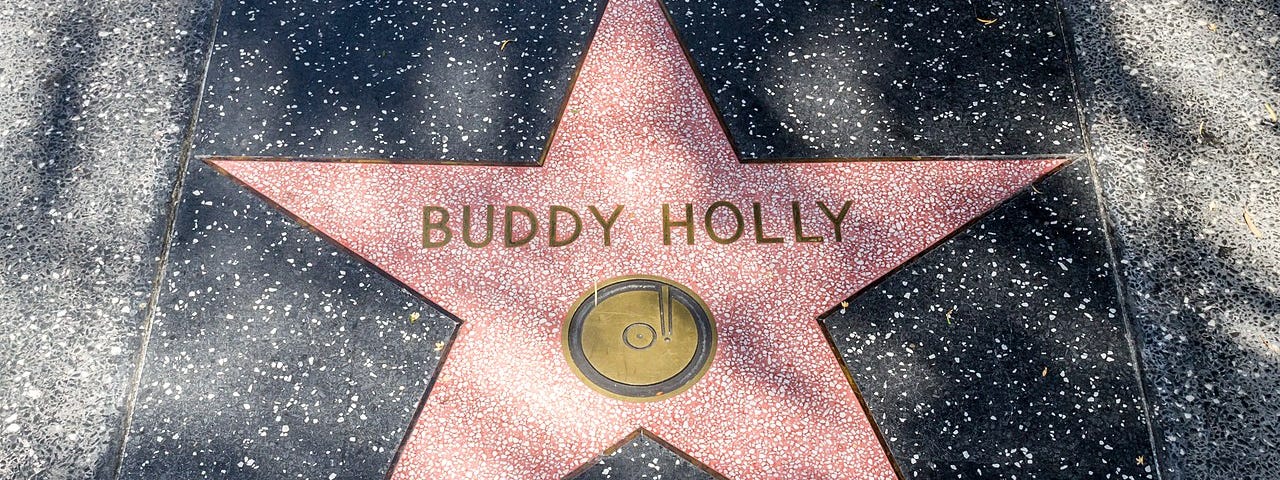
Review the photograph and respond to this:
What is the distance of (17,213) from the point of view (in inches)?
88.3

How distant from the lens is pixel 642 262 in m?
2.16

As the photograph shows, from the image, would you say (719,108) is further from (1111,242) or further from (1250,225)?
(1250,225)

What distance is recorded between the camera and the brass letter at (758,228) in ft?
7.19

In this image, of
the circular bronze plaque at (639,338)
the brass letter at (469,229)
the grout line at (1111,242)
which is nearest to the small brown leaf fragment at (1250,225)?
the grout line at (1111,242)

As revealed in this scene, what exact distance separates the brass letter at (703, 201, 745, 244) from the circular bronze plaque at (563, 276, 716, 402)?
0.58 feet

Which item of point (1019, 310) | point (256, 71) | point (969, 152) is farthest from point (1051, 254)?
point (256, 71)

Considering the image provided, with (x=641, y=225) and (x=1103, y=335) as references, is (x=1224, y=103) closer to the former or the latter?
(x=1103, y=335)

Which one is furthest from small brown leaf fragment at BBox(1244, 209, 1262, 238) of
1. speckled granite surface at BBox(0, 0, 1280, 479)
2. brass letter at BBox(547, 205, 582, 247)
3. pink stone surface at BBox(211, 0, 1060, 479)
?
brass letter at BBox(547, 205, 582, 247)

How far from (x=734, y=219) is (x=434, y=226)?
2.72ft

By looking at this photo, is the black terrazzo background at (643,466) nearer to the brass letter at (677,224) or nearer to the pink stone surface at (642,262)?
the pink stone surface at (642,262)

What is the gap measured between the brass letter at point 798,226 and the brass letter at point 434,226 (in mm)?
950

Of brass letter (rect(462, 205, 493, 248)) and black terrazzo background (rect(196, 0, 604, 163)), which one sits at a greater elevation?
black terrazzo background (rect(196, 0, 604, 163))

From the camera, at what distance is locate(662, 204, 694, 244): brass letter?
7.20 feet

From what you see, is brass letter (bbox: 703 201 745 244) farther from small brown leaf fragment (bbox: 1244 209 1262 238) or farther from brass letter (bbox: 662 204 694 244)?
small brown leaf fragment (bbox: 1244 209 1262 238)
